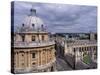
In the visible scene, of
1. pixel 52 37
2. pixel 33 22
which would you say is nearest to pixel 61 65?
pixel 52 37

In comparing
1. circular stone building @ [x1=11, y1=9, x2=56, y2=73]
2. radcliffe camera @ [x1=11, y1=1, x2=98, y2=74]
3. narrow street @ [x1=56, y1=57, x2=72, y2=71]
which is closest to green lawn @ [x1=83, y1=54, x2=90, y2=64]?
radcliffe camera @ [x1=11, y1=1, x2=98, y2=74]

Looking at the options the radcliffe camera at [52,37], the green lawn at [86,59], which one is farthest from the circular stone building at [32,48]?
the green lawn at [86,59]

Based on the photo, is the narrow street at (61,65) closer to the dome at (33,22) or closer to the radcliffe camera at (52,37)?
the radcliffe camera at (52,37)

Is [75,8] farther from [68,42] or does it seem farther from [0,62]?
[0,62]

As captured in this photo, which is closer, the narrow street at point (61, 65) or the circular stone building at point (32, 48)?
the circular stone building at point (32, 48)

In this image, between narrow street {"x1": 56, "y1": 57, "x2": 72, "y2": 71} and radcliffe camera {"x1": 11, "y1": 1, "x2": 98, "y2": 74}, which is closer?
radcliffe camera {"x1": 11, "y1": 1, "x2": 98, "y2": 74}

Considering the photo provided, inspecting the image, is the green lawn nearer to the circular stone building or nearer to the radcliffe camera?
the radcliffe camera

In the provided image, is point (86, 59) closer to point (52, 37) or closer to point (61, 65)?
point (61, 65)
